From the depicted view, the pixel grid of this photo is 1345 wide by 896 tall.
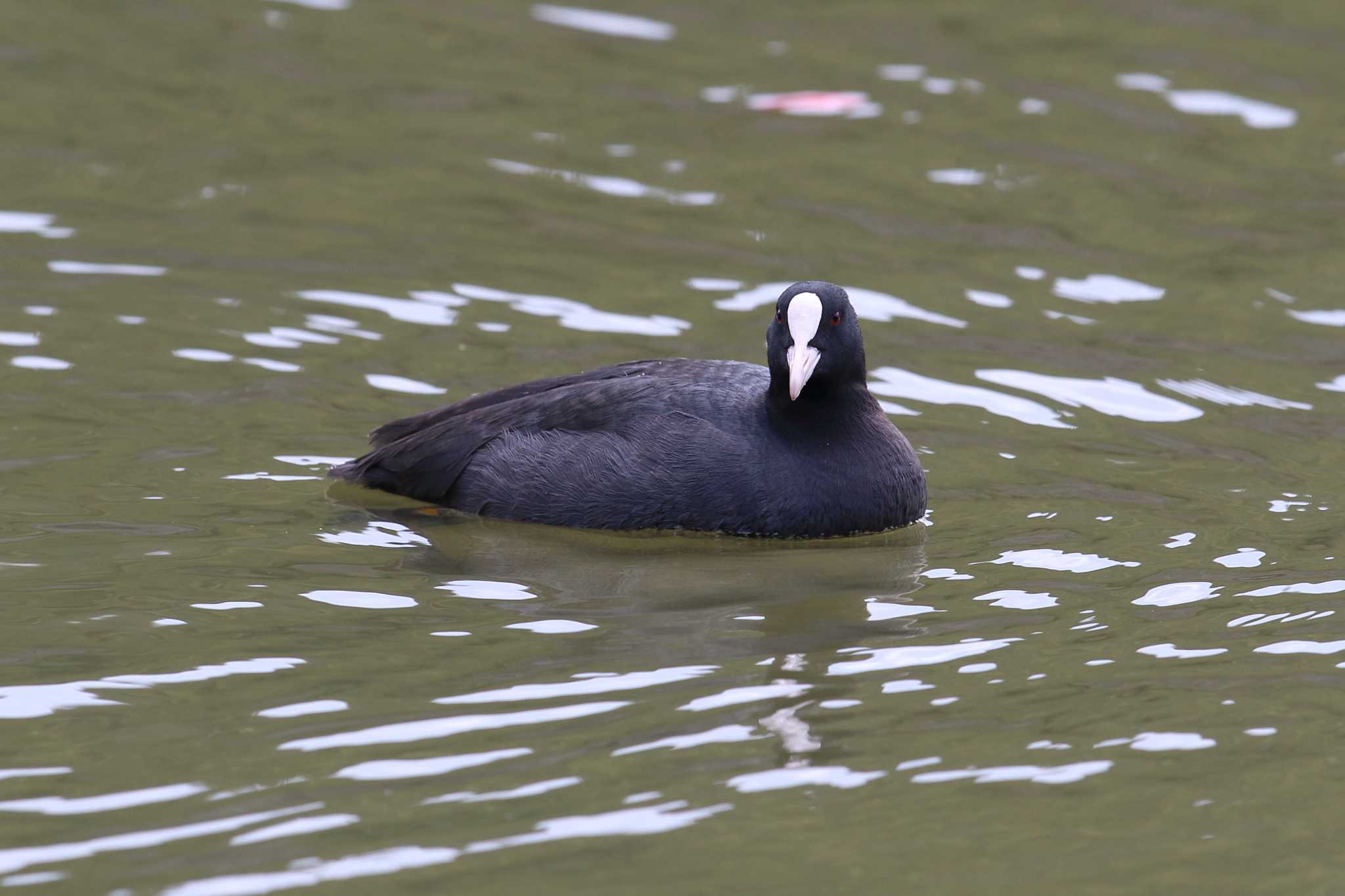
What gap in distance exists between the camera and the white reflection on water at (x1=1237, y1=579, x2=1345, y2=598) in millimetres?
7012

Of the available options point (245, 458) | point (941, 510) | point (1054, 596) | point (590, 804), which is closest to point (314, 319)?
point (245, 458)

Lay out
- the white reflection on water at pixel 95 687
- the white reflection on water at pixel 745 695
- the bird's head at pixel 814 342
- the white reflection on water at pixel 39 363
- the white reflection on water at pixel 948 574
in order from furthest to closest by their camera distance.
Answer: the white reflection on water at pixel 39 363 < the bird's head at pixel 814 342 < the white reflection on water at pixel 948 574 < the white reflection on water at pixel 745 695 < the white reflection on water at pixel 95 687

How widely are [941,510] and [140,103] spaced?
27.7 feet

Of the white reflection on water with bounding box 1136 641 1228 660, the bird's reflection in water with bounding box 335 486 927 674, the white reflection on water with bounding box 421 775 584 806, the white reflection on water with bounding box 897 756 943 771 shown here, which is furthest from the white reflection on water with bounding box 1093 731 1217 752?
the white reflection on water with bounding box 421 775 584 806

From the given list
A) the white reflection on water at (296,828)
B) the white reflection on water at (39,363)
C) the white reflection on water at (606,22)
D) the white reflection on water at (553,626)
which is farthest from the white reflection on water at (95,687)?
the white reflection on water at (606,22)

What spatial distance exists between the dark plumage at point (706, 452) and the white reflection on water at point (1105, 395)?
1862mm

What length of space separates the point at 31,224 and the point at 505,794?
305 inches

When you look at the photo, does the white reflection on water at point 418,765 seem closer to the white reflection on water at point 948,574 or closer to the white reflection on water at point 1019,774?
the white reflection on water at point 1019,774

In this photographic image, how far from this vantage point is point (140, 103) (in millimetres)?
14305

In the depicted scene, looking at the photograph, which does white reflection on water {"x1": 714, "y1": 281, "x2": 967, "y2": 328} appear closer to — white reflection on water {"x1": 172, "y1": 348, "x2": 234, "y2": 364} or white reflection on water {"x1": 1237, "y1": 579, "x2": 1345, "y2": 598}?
white reflection on water {"x1": 172, "y1": 348, "x2": 234, "y2": 364}

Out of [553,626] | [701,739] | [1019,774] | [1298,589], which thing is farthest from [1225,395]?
[701,739]

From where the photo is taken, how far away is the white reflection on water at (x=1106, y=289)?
11133 mm

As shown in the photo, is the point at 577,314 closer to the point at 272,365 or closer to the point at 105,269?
the point at 272,365

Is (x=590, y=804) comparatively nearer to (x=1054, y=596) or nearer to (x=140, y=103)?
(x=1054, y=596)
